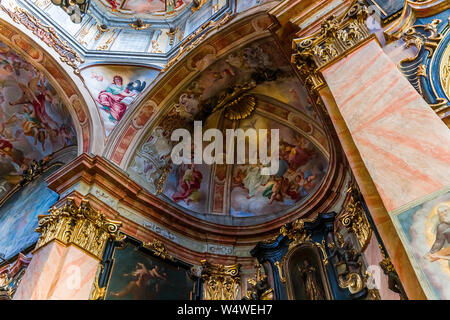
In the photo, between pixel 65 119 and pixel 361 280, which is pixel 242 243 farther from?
pixel 65 119

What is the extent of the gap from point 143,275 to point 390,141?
512 cm

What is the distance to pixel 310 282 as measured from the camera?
625 cm

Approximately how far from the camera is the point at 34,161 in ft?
34.6

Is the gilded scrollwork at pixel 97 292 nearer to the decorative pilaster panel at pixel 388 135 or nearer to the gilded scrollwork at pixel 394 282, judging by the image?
the gilded scrollwork at pixel 394 282

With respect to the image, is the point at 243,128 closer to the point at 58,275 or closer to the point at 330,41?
the point at 330,41

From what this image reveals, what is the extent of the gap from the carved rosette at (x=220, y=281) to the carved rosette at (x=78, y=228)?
2098 mm

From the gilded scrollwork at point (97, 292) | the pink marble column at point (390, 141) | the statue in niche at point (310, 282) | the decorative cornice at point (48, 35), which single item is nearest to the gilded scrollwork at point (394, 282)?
the pink marble column at point (390, 141)

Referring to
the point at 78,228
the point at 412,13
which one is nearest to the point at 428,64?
the point at 412,13

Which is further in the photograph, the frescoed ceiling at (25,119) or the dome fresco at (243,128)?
the frescoed ceiling at (25,119)

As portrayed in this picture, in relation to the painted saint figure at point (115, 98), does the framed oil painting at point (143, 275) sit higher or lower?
lower

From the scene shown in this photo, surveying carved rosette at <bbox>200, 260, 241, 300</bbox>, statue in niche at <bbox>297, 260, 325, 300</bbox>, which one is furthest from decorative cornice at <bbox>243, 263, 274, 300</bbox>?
statue in niche at <bbox>297, 260, 325, 300</bbox>

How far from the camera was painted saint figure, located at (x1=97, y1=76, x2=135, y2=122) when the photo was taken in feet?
27.5

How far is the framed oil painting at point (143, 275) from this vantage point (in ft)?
19.3

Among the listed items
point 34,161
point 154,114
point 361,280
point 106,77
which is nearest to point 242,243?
point 361,280
